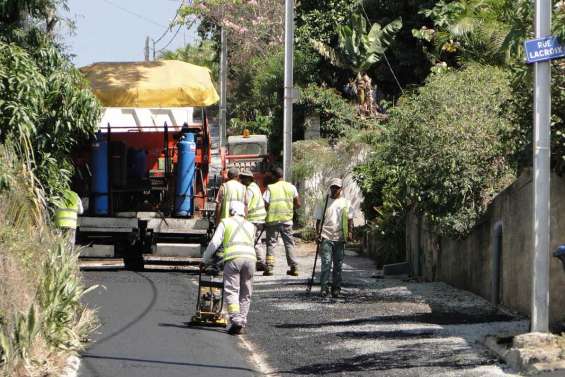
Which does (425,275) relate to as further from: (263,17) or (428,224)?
(263,17)

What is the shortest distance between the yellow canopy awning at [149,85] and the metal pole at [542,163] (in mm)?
10664

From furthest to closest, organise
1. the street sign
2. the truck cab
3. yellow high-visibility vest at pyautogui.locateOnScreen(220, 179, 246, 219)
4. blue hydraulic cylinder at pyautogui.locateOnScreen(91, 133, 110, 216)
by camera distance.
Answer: the truck cab
blue hydraulic cylinder at pyautogui.locateOnScreen(91, 133, 110, 216)
yellow high-visibility vest at pyautogui.locateOnScreen(220, 179, 246, 219)
the street sign

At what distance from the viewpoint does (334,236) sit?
17078 mm

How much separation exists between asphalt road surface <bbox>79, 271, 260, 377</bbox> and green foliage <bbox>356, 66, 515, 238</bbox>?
3774mm

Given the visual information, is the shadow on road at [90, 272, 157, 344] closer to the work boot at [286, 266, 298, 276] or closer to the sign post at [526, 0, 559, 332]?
the work boot at [286, 266, 298, 276]

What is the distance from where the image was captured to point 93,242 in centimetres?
2105

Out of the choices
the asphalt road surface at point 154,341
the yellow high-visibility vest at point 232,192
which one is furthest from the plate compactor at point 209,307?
the yellow high-visibility vest at point 232,192

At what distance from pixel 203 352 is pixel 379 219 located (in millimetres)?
12390

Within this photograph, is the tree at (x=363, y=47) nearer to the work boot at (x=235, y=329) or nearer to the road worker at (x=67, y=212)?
the road worker at (x=67, y=212)

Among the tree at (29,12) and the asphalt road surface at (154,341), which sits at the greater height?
the tree at (29,12)

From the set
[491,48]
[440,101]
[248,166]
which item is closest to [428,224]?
[440,101]

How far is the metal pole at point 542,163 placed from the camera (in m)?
11.2

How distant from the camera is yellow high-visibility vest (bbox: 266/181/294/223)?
2030 cm

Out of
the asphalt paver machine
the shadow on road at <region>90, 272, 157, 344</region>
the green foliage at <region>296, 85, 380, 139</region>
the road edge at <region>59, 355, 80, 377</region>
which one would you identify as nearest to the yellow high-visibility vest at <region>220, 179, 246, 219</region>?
the shadow on road at <region>90, 272, 157, 344</region>
